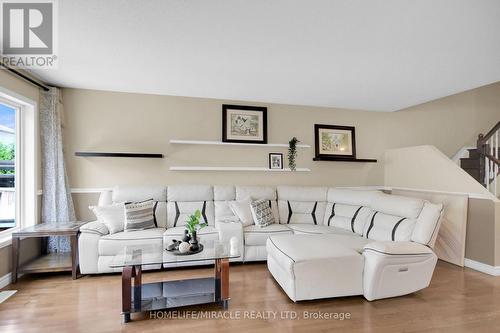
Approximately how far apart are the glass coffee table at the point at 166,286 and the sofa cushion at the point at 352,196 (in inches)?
81.1

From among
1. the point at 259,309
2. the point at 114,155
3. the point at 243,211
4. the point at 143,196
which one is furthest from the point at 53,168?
the point at 259,309

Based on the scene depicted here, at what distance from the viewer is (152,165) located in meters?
3.84

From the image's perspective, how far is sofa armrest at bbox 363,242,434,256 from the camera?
2.26 meters

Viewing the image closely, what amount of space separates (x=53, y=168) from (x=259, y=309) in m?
3.11

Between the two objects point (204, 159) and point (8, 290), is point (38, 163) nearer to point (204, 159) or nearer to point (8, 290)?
point (8, 290)

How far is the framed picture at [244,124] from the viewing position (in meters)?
4.06

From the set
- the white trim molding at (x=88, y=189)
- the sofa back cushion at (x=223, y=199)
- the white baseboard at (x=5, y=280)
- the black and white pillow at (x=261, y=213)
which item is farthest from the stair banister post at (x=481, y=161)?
the white baseboard at (x=5, y=280)

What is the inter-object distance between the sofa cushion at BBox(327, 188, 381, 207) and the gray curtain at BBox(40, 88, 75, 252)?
3.76 m

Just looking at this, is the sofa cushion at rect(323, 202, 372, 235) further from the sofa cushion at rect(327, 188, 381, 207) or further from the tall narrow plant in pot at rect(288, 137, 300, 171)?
the tall narrow plant in pot at rect(288, 137, 300, 171)

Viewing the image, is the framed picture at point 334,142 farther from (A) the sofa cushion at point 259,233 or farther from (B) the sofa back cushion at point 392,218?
(A) the sofa cushion at point 259,233

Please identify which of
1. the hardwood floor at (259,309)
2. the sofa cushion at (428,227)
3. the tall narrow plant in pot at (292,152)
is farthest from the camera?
the tall narrow plant in pot at (292,152)

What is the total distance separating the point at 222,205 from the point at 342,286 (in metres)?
1.92

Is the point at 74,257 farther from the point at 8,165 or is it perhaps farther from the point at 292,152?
the point at 292,152

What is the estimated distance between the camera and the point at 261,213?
3535mm
